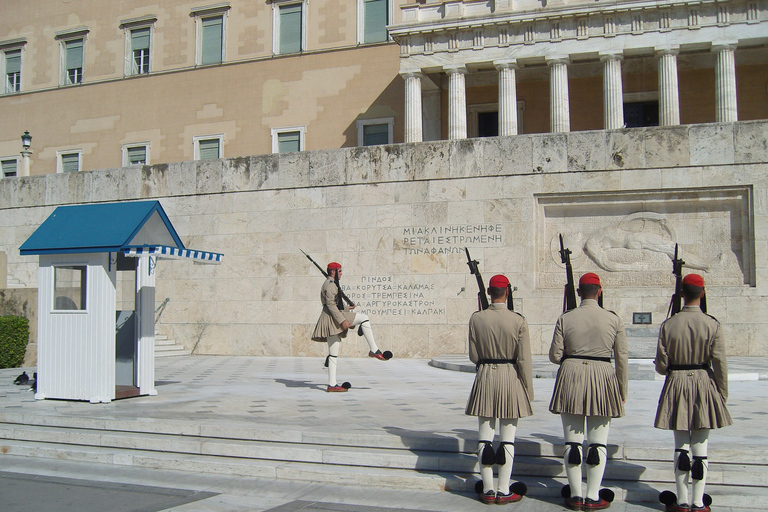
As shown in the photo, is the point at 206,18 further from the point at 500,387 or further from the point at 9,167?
the point at 500,387

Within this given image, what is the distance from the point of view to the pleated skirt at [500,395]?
6.16 metres

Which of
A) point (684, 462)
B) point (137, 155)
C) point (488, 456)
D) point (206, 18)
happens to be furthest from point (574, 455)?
point (137, 155)

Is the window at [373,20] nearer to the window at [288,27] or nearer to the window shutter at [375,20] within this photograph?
the window shutter at [375,20]

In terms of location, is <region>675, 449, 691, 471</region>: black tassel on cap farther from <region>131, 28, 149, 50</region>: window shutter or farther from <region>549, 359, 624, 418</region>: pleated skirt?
<region>131, 28, 149, 50</region>: window shutter

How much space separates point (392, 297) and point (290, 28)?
20.5 metres

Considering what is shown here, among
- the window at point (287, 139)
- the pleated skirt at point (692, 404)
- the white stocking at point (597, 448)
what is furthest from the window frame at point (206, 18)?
the pleated skirt at point (692, 404)

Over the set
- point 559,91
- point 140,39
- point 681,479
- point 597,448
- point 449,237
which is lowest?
point 681,479

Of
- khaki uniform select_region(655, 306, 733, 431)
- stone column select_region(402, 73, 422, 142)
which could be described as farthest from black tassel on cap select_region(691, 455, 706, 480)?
stone column select_region(402, 73, 422, 142)

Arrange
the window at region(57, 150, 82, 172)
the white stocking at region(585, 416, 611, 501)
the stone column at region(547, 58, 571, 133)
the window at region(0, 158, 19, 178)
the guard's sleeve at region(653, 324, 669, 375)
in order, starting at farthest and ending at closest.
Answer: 1. the window at region(0, 158, 19, 178)
2. the window at region(57, 150, 82, 172)
3. the stone column at region(547, 58, 571, 133)
4. the guard's sleeve at region(653, 324, 669, 375)
5. the white stocking at region(585, 416, 611, 501)

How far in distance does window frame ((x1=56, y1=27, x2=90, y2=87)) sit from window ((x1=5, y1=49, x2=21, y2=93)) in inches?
109

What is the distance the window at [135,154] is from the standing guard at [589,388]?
109 ft

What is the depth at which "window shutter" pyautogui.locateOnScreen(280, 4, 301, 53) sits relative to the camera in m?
33.8

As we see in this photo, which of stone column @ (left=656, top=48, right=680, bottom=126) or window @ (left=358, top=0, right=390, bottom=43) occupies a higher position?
window @ (left=358, top=0, right=390, bottom=43)

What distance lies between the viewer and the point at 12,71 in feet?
130
